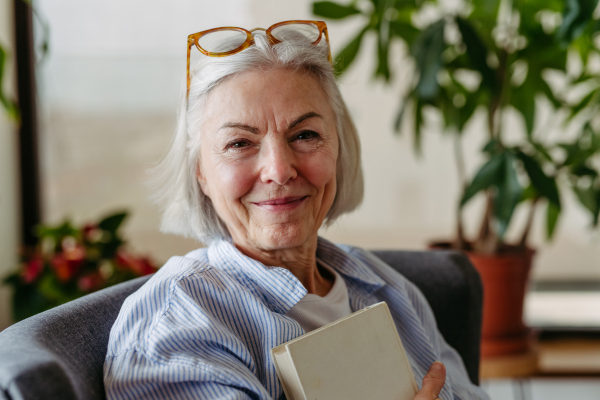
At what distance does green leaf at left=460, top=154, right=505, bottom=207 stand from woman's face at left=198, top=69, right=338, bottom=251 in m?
0.92

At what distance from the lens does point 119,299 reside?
979mm

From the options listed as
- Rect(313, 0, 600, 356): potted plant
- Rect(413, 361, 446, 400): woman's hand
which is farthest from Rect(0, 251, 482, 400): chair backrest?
Rect(313, 0, 600, 356): potted plant

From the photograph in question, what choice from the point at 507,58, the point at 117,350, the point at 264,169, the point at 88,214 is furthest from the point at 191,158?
the point at 88,214

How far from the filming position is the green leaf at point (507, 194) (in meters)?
1.75

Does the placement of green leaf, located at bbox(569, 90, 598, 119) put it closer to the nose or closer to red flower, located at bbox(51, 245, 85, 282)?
the nose

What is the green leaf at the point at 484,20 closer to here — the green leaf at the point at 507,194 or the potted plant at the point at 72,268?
the green leaf at the point at 507,194

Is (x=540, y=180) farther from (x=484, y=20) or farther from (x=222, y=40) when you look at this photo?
(x=222, y=40)

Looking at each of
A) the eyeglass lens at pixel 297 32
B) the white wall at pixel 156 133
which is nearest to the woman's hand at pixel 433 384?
the eyeglass lens at pixel 297 32

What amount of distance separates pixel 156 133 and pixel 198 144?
65.9 inches

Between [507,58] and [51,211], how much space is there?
2231mm

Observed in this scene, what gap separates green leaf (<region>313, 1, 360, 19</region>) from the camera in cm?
192

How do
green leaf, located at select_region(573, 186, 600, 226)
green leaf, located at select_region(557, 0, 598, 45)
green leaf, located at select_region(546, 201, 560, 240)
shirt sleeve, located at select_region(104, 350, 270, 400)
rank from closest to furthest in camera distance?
shirt sleeve, located at select_region(104, 350, 270, 400), green leaf, located at select_region(557, 0, 598, 45), green leaf, located at select_region(573, 186, 600, 226), green leaf, located at select_region(546, 201, 560, 240)

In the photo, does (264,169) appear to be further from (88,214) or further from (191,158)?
(88,214)

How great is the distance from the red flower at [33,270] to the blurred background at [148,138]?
0.56m
